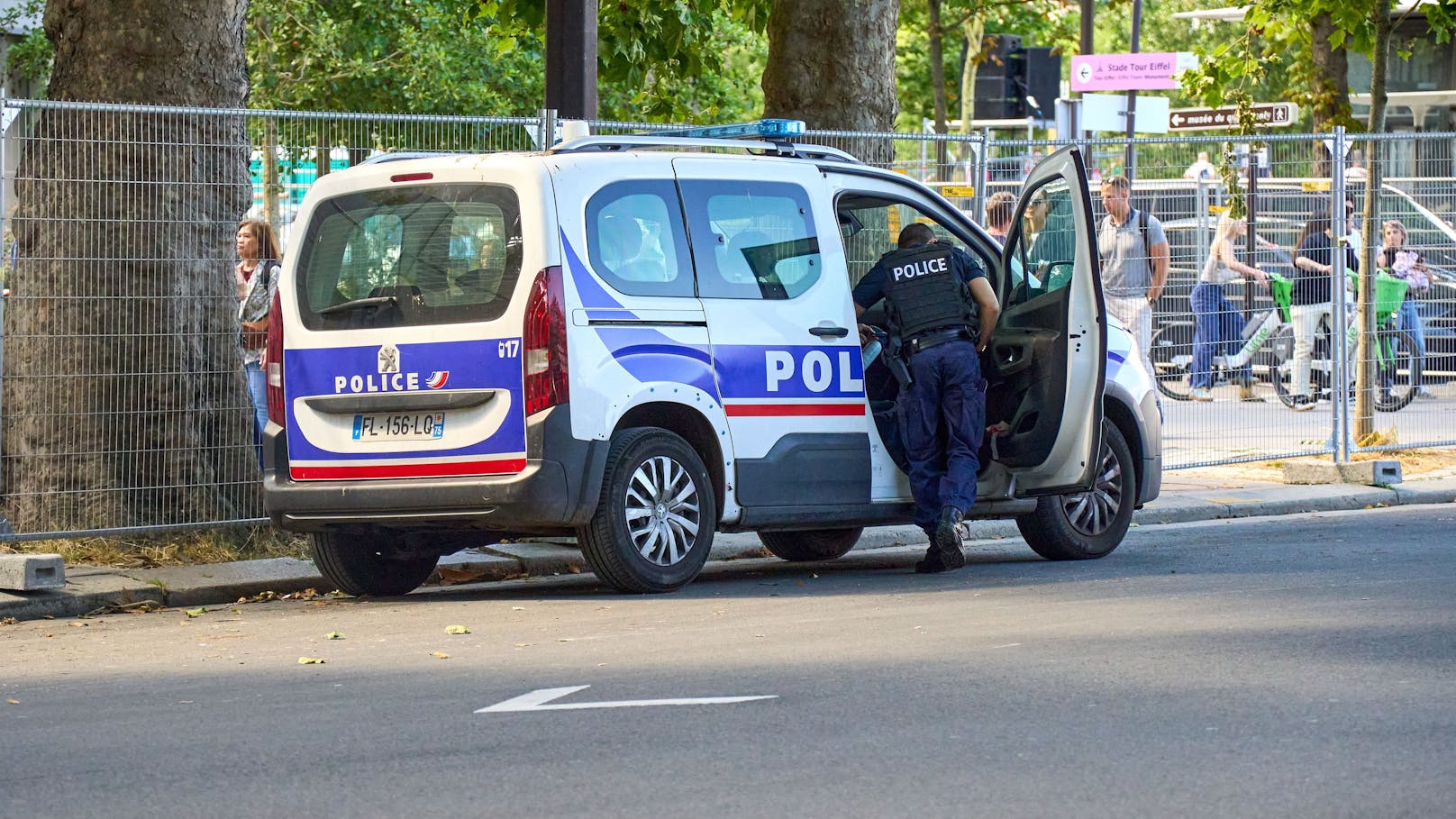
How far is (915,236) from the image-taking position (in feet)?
33.2

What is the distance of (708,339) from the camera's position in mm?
9375

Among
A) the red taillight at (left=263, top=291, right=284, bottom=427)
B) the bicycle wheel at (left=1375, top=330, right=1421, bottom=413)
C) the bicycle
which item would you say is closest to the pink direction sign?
the bicycle

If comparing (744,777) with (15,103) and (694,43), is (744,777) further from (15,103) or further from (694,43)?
(694,43)

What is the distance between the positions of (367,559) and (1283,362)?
917 centimetres

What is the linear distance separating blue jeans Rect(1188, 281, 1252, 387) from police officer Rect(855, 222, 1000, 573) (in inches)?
197

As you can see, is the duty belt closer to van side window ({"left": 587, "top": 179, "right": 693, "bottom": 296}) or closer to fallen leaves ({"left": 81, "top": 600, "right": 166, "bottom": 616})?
van side window ({"left": 587, "top": 179, "right": 693, "bottom": 296})

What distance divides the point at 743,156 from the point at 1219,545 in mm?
3420

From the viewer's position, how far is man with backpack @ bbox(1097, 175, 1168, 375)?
14.8 metres

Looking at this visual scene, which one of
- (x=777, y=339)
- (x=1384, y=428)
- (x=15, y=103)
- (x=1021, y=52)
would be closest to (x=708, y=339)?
(x=777, y=339)

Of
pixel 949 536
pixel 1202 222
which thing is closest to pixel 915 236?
pixel 949 536

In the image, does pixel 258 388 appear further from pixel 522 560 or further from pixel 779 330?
pixel 779 330

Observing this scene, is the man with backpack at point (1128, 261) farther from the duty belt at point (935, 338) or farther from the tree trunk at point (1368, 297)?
the duty belt at point (935, 338)

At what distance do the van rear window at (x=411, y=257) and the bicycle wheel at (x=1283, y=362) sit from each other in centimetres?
798

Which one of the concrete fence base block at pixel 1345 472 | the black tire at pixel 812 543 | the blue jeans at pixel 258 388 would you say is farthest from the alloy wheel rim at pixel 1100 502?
the blue jeans at pixel 258 388
